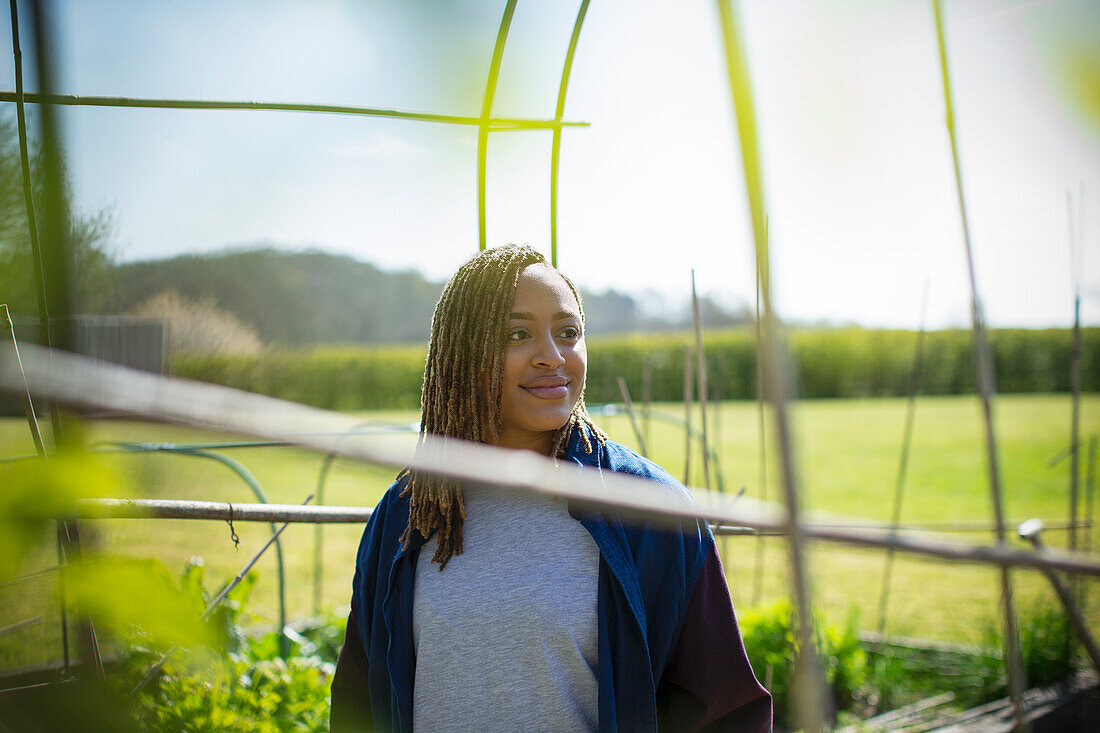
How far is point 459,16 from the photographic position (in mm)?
1966

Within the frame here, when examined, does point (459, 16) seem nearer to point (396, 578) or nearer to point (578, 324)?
point (578, 324)

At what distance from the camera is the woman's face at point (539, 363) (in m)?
1.23

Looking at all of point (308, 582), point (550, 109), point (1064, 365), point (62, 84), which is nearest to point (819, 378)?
point (1064, 365)

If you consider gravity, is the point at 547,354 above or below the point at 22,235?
below

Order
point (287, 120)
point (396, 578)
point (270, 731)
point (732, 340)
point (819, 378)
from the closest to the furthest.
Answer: point (396, 578)
point (270, 731)
point (287, 120)
point (732, 340)
point (819, 378)

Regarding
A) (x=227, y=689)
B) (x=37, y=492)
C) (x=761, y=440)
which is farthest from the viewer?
(x=761, y=440)

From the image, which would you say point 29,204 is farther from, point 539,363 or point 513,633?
point 513,633

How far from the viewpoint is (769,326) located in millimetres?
484

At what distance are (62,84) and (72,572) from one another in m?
0.67

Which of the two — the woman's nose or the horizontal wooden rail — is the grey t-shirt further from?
the horizontal wooden rail

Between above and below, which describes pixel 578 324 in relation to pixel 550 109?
below

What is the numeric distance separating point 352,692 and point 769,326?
1.15 m

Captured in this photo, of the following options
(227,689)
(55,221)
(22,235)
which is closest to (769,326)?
(55,221)

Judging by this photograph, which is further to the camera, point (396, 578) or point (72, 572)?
point (396, 578)
